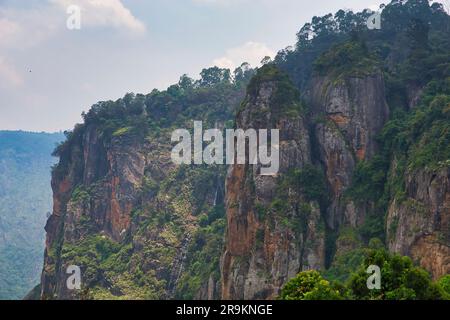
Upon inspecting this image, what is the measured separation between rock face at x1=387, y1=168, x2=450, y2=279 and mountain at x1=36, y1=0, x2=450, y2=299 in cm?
7

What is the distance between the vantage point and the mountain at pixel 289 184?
40.8 metres

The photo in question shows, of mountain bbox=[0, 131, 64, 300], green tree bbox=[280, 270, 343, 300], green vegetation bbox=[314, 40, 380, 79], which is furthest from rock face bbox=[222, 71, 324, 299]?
mountain bbox=[0, 131, 64, 300]

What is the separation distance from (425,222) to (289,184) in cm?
1122

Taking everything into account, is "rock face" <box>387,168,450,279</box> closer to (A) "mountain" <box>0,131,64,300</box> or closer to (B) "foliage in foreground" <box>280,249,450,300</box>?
(B) "foliage in foreground" <box>280,249,450,300</box>

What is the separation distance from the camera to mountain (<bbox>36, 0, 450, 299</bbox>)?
134 ft

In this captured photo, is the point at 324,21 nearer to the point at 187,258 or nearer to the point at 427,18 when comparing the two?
the point at 427,18

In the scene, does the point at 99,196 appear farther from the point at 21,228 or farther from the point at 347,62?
the point at 21,228

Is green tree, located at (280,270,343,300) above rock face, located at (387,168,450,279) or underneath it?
underneath

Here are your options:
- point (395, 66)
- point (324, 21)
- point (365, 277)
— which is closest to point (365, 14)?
point (324, 21)

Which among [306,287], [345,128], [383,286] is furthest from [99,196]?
[383,286]

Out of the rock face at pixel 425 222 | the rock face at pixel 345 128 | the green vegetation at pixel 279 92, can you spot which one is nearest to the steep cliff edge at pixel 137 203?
the rock face at pixel 345 128

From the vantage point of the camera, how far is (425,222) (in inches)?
1550

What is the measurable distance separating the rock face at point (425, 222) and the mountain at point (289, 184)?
0.25ft

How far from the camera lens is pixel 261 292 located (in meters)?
46.3
